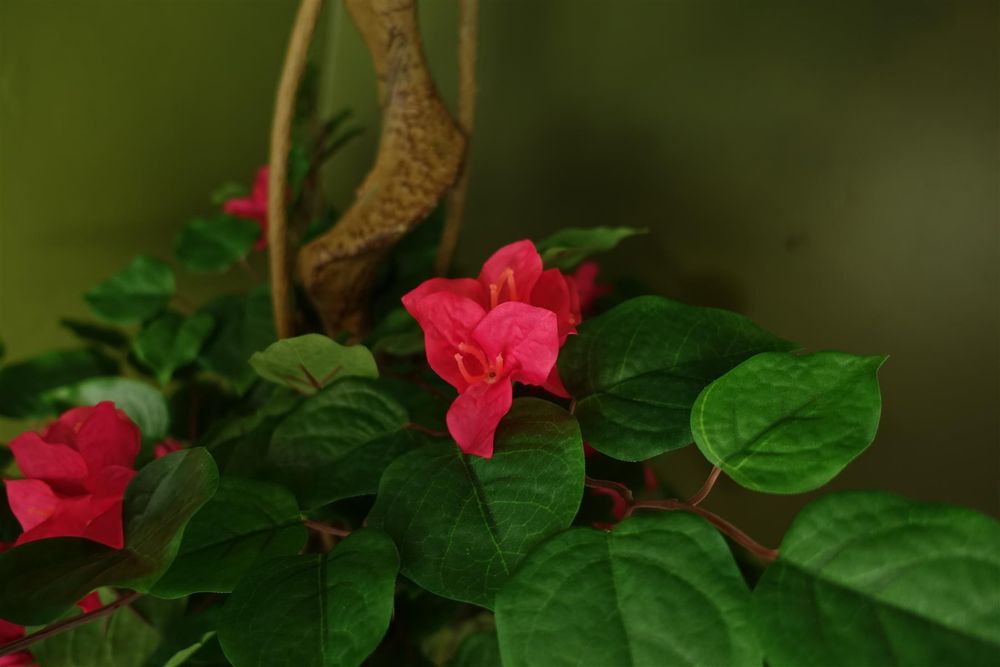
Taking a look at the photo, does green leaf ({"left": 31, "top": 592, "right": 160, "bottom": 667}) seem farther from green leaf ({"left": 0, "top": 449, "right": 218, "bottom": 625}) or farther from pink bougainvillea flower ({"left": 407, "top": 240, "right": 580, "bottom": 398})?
pink bougainvillea flower ({"left": 407, "top": 240, "right": 580, "bottom": 398})

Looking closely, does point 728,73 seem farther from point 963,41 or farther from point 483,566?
point 483,566

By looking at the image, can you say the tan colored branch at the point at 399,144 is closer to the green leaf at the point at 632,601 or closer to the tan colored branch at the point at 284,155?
the tan colored branch at the point at 284,155

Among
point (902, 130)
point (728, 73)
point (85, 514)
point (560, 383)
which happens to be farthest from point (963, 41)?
point (85, 514)

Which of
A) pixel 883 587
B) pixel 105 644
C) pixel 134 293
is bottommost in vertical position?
pixel 105 644

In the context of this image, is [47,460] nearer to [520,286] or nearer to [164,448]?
[164,448]

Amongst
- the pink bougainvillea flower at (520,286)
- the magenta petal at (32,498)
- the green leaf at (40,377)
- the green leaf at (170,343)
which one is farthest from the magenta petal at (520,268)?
the green leaf at (40,377)

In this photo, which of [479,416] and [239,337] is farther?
[239,337]

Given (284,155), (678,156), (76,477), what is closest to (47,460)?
(76,477)
